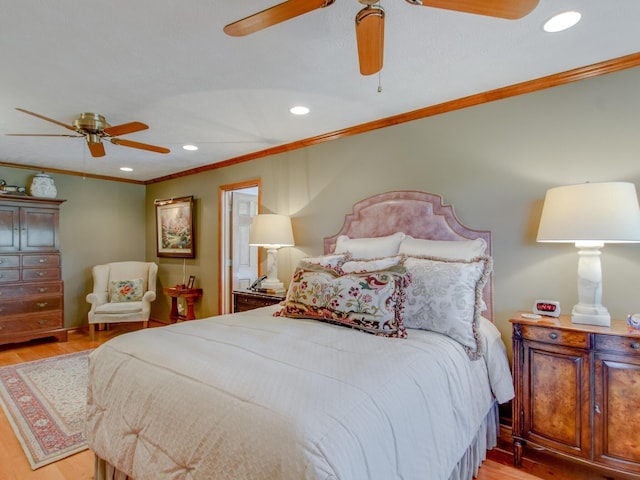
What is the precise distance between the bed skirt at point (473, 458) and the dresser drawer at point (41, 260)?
3863 mm

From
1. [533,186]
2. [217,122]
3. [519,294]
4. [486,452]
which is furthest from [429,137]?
[486,452]

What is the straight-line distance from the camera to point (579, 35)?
6.03ft

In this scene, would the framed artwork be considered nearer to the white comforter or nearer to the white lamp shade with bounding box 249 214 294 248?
the white lamp shade with bounding box 249 214 294 248

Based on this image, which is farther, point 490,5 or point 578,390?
point 578,390

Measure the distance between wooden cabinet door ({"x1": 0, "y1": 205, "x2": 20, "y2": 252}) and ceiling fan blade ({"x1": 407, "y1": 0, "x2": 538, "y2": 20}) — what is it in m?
5.26

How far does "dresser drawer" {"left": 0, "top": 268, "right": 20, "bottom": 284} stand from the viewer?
4.25 metres

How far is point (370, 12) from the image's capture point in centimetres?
131

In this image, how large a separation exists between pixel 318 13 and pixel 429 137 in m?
1.54

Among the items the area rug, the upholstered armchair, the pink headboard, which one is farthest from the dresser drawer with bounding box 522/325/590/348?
the upholstered armchair

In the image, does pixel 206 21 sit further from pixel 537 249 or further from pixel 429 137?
pixel 537 249

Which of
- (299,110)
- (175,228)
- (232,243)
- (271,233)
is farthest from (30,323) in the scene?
(299,110)

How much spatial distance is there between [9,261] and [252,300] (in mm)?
3291

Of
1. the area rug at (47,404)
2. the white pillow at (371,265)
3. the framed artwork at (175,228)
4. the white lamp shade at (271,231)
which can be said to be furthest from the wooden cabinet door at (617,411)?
the framed artwork at (175,228)

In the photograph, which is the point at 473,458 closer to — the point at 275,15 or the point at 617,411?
the point at 617,411
